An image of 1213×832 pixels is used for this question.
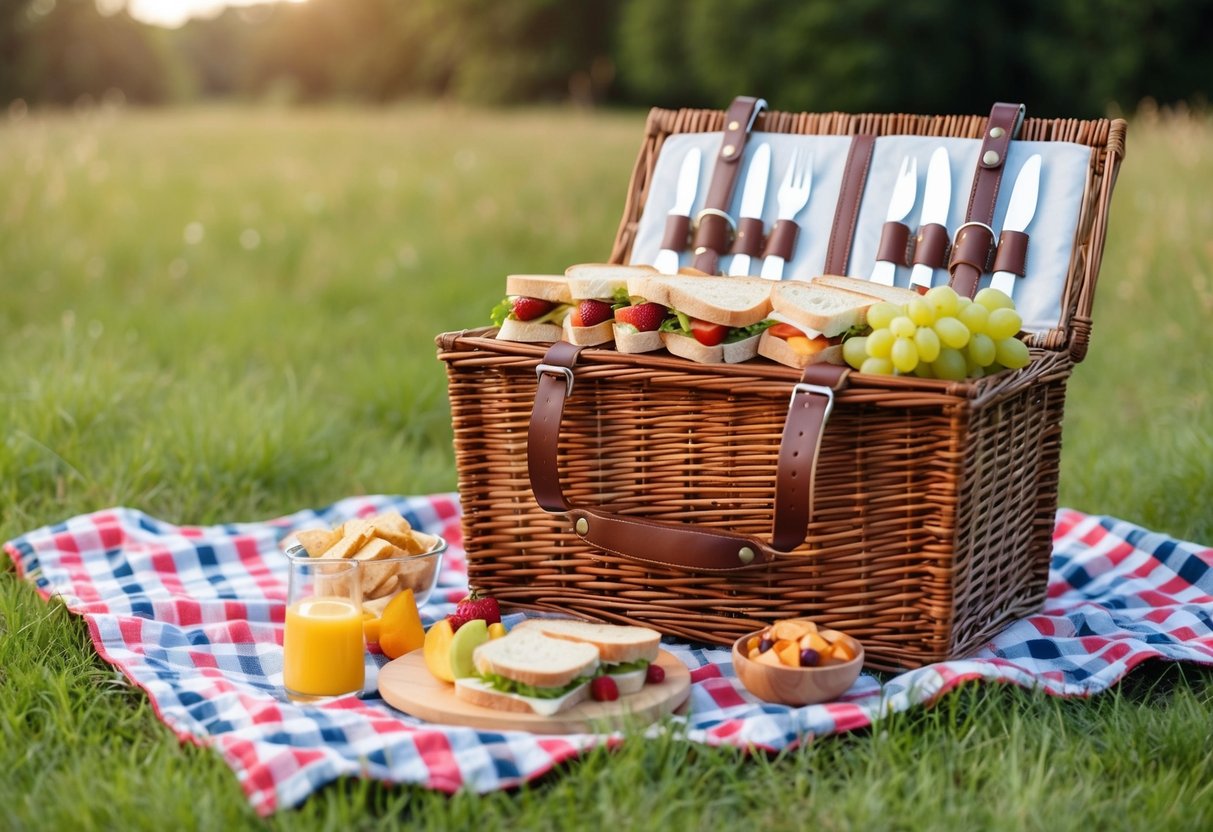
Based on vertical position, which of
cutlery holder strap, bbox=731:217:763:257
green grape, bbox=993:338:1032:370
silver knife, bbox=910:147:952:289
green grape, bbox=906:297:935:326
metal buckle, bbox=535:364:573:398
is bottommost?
metal buckle, bbox=535:364:573:398

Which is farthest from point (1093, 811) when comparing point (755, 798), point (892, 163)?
point (892, 163)

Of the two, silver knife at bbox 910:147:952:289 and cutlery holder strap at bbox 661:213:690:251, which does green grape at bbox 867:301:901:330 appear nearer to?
silver knife at bbox 910:147:952:289

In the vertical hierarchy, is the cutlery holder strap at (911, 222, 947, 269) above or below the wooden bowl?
above

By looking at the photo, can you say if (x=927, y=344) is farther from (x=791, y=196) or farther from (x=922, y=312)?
(x=791, y=196)

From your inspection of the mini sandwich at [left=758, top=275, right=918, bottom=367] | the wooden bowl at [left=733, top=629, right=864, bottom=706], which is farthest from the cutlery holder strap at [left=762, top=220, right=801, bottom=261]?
the wooden bowl at [left=733, top=629, right=864, bottom=706]

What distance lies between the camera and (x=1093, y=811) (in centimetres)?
164

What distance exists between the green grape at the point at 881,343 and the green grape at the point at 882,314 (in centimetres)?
3

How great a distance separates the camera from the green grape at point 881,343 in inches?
78.3

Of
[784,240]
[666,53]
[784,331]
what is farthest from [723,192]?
[666,53]

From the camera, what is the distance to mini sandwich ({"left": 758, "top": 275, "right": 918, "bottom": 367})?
2043 mm

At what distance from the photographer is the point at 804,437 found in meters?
1.93

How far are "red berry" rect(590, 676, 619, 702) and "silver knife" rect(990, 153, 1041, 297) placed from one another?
3.89ft

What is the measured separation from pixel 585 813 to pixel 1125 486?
6.87 ft

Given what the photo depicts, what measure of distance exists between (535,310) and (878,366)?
67 cm
